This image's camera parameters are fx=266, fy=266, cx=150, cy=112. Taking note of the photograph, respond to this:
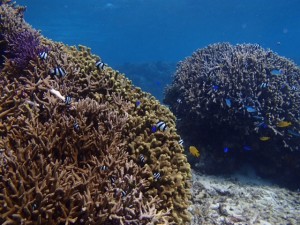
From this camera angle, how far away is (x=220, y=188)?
715 centimetres

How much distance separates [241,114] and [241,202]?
247 centimetres

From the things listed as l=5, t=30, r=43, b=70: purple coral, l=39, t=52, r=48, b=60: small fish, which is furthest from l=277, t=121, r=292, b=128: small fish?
l=5, t=30, r=43, b=70: purple coral

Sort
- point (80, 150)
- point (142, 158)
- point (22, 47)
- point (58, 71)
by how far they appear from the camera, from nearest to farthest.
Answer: point (80, 150) → point (142, 158) → point (58, 71) → point (22, 47)

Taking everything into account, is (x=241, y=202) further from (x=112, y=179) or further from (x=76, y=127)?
(x=76, y=127)

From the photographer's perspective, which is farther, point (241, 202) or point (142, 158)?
point (241, 202)

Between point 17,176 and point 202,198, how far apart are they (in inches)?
184

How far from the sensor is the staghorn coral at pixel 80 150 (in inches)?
115

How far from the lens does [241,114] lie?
772 centimetres

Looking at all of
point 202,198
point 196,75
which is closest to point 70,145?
point 202,198

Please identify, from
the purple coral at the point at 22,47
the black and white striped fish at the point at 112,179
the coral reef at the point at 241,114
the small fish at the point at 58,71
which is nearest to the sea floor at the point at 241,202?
the coral reef at the point at 241,114

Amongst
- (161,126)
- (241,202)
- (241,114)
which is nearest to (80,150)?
(161,126)

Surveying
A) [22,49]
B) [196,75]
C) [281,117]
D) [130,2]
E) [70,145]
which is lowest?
[70,145]

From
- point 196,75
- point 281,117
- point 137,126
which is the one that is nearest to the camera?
point 137,126

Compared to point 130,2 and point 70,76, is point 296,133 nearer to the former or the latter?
point 70,76
